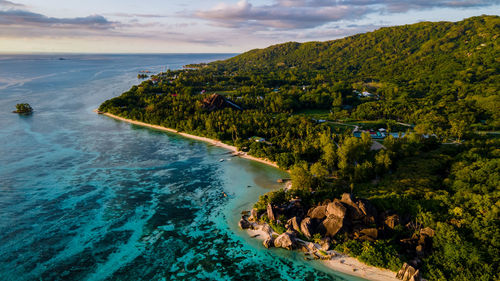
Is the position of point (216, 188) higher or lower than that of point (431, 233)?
lower

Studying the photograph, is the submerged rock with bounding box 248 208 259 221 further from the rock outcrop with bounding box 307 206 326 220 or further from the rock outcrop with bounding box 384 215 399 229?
the rock outcrop with bounding box 384 215 399 229

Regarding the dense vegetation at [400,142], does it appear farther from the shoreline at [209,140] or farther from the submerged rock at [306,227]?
the submerged rock at [306,227]

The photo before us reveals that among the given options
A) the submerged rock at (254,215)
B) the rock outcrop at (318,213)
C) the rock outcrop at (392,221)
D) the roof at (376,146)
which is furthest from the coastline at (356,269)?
the roof at (376,146)

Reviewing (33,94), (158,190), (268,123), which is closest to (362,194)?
(158,190)

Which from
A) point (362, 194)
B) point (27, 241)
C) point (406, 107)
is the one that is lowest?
point (27, 241)

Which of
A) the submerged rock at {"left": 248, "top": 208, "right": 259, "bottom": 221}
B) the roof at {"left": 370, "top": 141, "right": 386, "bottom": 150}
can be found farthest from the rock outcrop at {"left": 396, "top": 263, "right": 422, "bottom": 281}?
the roof at {"left": 370, "top": 141, "right": 386, "bottom": 150}

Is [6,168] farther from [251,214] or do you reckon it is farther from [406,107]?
[406,107]

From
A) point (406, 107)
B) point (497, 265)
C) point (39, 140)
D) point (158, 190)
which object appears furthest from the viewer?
point (406, 107)
